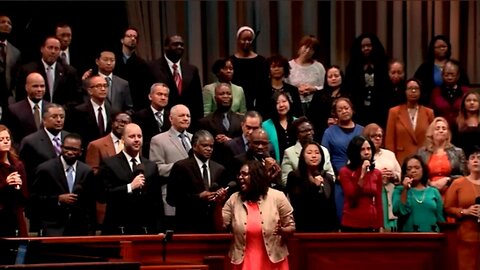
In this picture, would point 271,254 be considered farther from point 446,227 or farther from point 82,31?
point 82,31

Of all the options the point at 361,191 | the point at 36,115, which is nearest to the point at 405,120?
the point at 361,191

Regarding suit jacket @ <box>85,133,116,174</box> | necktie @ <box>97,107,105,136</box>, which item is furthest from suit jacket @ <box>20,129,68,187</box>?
necktie @ <box>97,107,105,136</box>

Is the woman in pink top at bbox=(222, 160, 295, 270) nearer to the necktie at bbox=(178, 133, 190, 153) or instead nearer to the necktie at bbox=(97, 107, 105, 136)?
the necktie at bbox=(178, 133, 190, 153)

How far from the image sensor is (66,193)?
11.5 meters

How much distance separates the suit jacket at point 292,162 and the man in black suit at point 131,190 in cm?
108

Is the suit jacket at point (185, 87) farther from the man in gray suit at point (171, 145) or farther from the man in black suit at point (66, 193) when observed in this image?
the man in black suit at point (66, 193)

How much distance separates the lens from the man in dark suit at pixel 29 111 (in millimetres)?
12477

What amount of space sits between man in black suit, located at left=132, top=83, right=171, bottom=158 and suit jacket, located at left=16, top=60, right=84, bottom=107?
63 cm

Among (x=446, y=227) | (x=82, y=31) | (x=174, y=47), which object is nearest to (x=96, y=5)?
(x=82, y=31)

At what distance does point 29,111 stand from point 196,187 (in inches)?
69.9

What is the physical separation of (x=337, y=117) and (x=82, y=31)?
3675 millimetres

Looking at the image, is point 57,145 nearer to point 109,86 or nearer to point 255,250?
point 109,86

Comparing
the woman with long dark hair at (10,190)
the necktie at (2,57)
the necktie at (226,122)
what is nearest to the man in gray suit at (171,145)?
the necktie at (226,122)

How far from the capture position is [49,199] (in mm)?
11398
